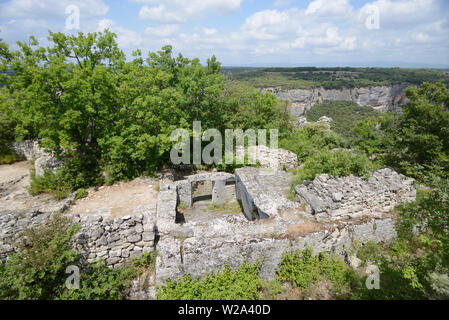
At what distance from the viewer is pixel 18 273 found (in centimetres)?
481

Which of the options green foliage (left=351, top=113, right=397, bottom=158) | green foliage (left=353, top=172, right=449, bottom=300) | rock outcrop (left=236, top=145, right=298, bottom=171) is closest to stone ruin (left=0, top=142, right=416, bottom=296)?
green foliage (left=353, top=172, right=449, bottom=300)

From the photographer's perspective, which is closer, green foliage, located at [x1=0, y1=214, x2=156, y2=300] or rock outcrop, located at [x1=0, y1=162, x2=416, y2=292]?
green foliage, located at [x1=0, y1=214, x2=156, y2=300]

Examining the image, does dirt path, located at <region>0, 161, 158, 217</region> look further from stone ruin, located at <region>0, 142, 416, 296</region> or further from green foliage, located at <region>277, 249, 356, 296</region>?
green foliage, located at <region>277, 249, 356, 296</region>

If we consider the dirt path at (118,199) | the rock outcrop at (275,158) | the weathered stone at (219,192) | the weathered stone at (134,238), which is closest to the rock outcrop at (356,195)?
the rock outcrop at (275,158)

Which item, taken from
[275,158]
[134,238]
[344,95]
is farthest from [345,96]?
[134,238]

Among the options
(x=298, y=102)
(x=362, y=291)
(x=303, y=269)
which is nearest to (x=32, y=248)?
(x=303, y=269)

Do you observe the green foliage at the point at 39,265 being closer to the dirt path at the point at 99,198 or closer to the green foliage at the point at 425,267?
the dirt path at the point at 99,198

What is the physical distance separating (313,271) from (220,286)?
8.40 feet

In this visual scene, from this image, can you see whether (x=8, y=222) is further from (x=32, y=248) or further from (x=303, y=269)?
(x=303, y=269)

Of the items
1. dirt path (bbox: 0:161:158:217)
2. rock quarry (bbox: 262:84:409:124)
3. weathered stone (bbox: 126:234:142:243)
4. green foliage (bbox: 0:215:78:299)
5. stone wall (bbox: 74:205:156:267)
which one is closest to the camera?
green foliage (bbox: 0:215:78:299)

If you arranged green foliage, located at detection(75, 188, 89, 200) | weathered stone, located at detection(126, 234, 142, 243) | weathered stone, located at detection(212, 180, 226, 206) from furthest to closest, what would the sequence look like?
weathered stone, located at detection(212, 180, 226, 206) → green foliage, located at detection(75, 188, 89, 200) → weathered stone, located at detection(126, 234, 142, 243)

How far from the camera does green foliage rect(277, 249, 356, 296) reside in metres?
5.75

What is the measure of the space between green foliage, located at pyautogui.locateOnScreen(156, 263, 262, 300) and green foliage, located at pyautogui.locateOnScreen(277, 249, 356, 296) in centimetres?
84
